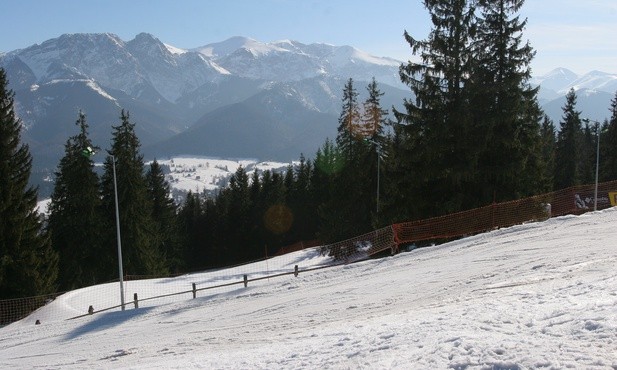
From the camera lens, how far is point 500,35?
2470cm

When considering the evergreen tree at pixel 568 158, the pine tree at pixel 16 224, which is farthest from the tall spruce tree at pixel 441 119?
the evergreen tree at pixel 568 158

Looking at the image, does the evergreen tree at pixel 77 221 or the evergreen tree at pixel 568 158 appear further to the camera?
the evergreen tree at pixel 568 158

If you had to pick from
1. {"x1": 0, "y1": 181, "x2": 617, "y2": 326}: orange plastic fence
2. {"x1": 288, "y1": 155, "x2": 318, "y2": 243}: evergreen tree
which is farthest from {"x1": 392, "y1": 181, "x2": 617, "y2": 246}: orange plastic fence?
{"x1": 288, "y1": 155, "x2": 318, "y2": 243}: evergreen tree

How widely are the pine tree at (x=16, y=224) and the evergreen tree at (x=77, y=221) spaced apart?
23.2ft

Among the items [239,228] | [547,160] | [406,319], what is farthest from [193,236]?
[406,319]

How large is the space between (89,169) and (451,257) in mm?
31878

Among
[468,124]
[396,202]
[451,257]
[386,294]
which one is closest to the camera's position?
[386,294]

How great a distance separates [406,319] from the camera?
9516 millimetres

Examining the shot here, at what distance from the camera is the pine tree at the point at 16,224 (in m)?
28.7

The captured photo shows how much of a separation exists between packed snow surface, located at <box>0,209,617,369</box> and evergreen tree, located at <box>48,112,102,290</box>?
867 inches

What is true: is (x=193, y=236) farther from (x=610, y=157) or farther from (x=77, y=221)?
(x=610, y=157)

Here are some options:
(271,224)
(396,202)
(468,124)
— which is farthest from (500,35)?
(271,224)

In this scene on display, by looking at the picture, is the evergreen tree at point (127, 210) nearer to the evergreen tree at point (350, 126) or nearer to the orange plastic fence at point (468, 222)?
the orange plastic fence at point (468, 222)

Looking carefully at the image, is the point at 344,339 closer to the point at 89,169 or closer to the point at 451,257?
the point at 451,257
